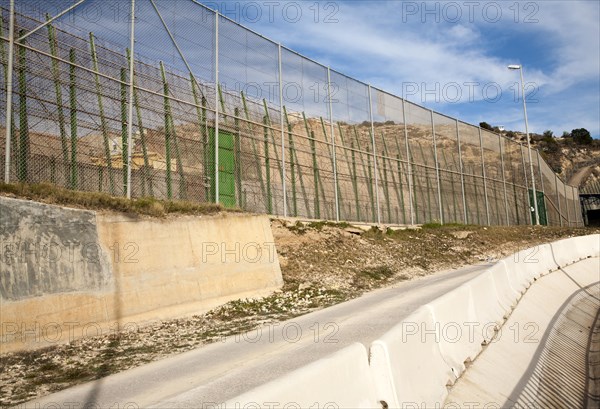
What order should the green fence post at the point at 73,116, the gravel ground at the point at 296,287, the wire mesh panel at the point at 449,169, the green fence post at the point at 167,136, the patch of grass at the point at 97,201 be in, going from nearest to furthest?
the gravel ground at the point at 296,287, the patch of grass at the point at 97,201, the green fence post at the point at 73,116, the green fence post at the point at 167,136, the wire mesh panel at the point at 449,169

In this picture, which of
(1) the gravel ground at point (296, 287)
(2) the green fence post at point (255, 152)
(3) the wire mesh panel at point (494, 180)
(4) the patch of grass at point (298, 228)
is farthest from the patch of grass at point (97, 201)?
(3) the wire mesh panel at point (494, 180)

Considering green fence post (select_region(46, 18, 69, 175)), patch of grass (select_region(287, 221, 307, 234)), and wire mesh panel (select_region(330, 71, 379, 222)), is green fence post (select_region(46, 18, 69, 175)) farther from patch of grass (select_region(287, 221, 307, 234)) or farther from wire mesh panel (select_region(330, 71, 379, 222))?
wire mesh panel (select_region(330, 71, 379, 222))

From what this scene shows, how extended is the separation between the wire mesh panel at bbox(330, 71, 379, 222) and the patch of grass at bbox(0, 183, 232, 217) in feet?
31.6

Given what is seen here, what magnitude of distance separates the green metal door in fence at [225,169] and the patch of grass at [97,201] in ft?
7.21

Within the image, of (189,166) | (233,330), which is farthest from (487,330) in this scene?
(189,166)

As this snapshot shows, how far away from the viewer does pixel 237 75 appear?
17062 mm

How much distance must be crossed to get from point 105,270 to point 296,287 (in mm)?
5652

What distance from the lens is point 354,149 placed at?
22.9 metres

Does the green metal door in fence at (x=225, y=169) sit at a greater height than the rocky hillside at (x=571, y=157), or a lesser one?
lesser

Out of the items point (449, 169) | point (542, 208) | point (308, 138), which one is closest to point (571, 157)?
point (542, 208)

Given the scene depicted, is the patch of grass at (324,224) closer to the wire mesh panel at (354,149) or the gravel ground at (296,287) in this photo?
the gravel ground at (296,287)

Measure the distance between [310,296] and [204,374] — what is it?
7.11 m

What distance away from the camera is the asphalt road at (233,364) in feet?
18.4

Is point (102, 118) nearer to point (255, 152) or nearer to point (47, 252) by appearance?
point (47, 252)
